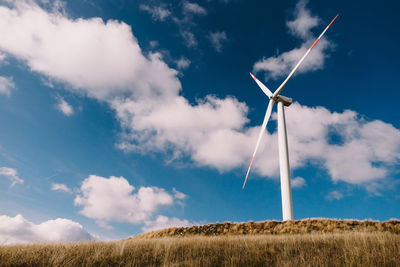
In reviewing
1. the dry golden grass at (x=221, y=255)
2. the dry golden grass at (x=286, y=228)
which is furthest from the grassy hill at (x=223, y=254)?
the dry golden grass at (x=286, y=228)

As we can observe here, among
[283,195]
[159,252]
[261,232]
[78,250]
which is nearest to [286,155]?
[283,195]

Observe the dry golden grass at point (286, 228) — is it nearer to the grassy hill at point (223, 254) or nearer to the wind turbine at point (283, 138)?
the wind turbine at point (283, 138)

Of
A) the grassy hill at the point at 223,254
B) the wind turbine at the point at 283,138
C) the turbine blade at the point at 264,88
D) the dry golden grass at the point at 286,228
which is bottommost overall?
the grassy hill at the point at 223,254

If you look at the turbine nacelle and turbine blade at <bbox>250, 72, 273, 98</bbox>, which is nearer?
the turbine nacelle

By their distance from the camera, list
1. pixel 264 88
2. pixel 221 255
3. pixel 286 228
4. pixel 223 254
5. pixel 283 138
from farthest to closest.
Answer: pixel 264 88 < pixel 283 138 < pixel 286 228 < pixel 223 254 < pixel 221 255

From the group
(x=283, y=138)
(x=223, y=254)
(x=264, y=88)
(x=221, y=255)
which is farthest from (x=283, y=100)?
(x=221, y=255)

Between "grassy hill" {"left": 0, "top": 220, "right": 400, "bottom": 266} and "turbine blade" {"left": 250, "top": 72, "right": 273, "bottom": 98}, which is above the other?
"turbine blade" {"left": 250, "top": 72, "right": 273, "bottom": 98}

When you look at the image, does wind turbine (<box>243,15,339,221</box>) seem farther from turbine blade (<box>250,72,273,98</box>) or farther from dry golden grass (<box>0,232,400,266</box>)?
dry golden grass (<box>0,232,400,266</box>)

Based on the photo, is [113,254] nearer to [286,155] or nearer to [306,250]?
[306,250]

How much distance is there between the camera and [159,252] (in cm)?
1141

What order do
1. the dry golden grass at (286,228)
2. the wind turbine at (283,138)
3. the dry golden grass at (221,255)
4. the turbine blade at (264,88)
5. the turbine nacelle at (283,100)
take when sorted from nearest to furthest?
the dry golden grass at (221,255) → the dry golden grass at (286,228) → the wind turbine at (283,138) → the turbine nacelle at (283,100) → the turbine blade at (264,88)

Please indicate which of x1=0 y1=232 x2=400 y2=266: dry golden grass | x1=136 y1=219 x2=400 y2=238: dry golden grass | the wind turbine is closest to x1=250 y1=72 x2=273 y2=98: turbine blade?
the wind turbine

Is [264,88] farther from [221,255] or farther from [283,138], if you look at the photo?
[221,255]

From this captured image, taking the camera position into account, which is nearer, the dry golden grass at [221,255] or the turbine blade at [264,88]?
the dry golden grass at [221,255]
